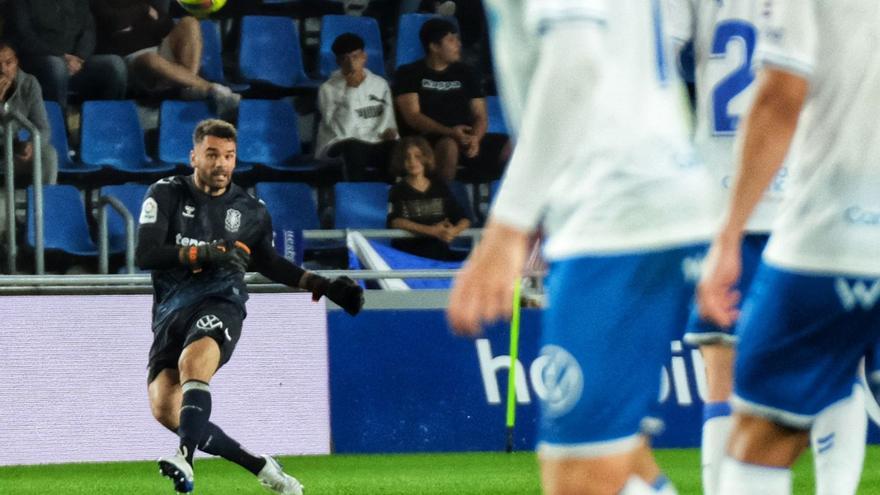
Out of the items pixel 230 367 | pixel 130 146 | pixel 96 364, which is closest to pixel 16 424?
pixel 96 364

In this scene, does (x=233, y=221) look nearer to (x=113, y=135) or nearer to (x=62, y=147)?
(x=62, y=147)

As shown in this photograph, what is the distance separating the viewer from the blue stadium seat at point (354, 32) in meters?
14.9

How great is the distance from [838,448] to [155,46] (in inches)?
397

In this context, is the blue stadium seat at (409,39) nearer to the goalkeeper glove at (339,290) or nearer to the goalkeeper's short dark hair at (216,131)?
the goalkeeper's short dark hair at (216,131)

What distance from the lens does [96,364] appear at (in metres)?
11.1

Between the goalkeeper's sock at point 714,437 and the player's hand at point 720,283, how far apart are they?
2.04 m

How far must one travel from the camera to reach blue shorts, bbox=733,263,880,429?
12.9 ft

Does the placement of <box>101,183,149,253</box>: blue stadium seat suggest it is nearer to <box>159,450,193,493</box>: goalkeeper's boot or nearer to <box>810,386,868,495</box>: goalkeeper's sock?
<box>159,450,193,493</box>: goalkeeper's boot

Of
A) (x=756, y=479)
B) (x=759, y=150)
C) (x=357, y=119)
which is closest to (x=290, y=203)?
(x=357, y=119)

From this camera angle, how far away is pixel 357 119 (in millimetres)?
13961

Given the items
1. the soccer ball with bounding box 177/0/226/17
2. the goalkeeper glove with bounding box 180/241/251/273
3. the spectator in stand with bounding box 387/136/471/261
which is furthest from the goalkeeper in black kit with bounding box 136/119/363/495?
the spectator in stand with bounding box 387/136/471/261

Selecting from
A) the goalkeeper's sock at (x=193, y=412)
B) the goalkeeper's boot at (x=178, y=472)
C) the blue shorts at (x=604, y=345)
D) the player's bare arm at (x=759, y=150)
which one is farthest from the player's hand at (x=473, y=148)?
the blue shorts at (x=604, y=345)

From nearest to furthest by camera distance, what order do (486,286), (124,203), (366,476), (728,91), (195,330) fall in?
(486,286) < (728,91) < (195,330) < (366,476) < (124,203)

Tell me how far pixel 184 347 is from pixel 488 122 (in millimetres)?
6460
